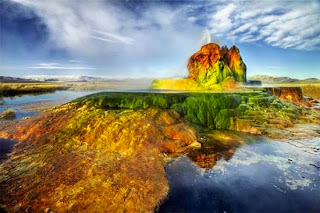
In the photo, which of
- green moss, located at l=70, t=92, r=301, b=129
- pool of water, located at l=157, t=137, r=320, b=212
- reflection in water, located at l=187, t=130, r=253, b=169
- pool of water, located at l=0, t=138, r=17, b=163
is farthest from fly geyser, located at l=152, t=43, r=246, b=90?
pool of water, located at l=0, t=138, r=17, b=163

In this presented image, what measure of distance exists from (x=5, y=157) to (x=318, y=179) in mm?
13575

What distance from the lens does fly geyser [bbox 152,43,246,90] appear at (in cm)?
2306

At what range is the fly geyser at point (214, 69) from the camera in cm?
2306

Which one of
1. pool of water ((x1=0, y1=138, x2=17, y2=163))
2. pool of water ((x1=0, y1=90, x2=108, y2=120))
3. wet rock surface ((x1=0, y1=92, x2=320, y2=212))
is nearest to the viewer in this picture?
wet rock surface ((x1=0, y1=92, x2=320, y2=212))

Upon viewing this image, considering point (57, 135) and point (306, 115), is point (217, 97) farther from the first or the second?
point (57, 135)

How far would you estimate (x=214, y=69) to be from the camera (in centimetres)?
2325

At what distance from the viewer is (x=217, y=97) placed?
55.8 feet

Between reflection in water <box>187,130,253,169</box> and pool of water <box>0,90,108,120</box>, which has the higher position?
reflection in water <box>187,130,253,169</box>

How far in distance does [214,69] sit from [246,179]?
16.9m

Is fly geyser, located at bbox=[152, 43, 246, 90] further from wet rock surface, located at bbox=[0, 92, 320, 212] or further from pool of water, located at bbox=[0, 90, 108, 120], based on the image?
pool of water, located at bbox=[0, 90, 108, 120]

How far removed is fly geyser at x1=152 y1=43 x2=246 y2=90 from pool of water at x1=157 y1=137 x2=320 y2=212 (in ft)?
41.5

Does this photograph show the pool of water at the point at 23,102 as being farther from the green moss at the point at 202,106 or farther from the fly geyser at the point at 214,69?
the fly geyser at the point at 214,69

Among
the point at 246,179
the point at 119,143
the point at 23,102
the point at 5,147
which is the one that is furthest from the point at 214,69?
the point at 23,102

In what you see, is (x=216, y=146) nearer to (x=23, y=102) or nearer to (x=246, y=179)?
(x=246, y=179)
